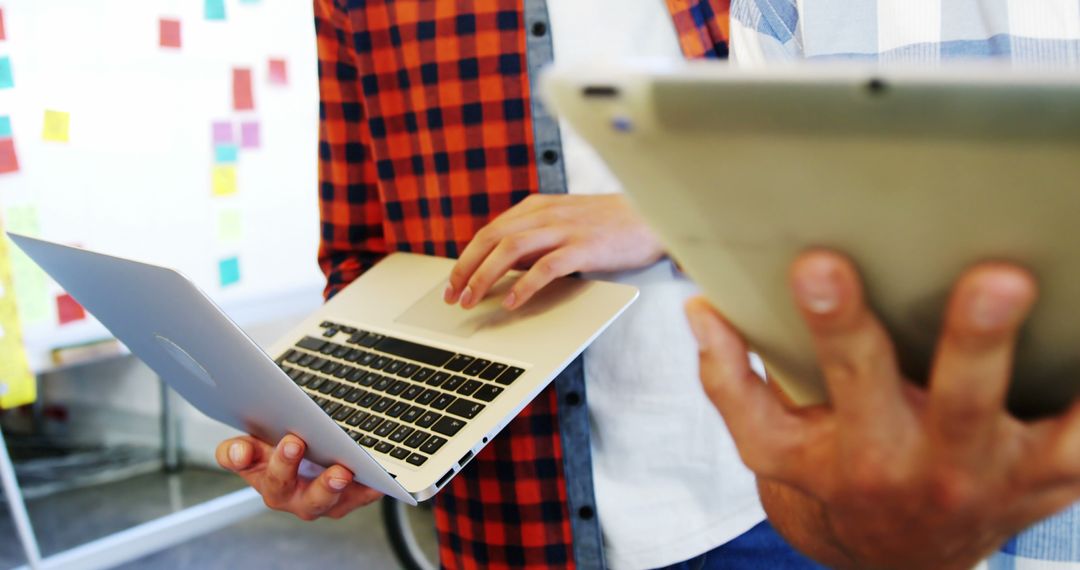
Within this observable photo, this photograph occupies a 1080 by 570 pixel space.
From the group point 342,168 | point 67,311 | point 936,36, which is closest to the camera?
point 936,36

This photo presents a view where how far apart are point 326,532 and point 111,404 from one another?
75 cm

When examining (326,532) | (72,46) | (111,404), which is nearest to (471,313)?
(72,46)

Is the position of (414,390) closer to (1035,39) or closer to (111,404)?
(1035,39)

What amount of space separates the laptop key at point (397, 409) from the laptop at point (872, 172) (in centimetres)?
37

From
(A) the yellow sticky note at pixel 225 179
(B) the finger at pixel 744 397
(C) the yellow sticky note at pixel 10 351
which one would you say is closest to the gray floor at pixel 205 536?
(C) the yellow sticky note at pixel 10 351

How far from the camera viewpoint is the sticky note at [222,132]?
1.68 m

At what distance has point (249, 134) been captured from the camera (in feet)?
5.68

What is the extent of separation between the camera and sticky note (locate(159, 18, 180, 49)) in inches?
62.7

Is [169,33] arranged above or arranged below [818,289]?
above

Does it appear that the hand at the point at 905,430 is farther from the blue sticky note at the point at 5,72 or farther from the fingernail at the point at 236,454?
the blue sticky note at the point at 5,72

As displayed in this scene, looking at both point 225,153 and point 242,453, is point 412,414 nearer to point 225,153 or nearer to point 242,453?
point 242,453

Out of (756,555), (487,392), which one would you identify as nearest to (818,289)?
(487,392)

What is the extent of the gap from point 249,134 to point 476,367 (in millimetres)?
1325

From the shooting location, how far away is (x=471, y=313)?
0.66 metres
